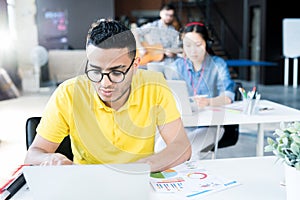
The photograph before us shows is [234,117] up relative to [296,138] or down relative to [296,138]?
down

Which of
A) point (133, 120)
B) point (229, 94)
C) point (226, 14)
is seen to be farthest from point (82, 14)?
point (133, 120)

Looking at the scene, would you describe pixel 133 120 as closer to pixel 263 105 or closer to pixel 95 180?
pixel 95 180

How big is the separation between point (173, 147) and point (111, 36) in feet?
1.63

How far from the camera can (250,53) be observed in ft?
36.3

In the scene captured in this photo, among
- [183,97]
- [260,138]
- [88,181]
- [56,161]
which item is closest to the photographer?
[88,181]

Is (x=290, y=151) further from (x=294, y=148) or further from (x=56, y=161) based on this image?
(x=56, y=161)

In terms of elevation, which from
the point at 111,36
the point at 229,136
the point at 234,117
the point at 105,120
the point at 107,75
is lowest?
the point at 229,136

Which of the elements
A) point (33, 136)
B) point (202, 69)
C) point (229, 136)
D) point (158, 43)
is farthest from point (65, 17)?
point (33, 136)

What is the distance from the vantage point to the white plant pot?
1.08 meters

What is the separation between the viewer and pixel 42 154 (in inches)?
→ 55.0

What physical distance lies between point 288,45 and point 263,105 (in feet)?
23.3

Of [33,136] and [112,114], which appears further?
[33,136]

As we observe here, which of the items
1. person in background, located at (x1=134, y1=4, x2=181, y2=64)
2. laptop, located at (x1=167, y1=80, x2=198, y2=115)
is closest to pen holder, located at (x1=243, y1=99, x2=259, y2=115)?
laptop, located at (x1=167, y1=80, x2=198, y2=115)

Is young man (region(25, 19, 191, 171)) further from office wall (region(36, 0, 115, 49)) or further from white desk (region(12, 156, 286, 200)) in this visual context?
office wall (region(36, 0, 115, 49))
